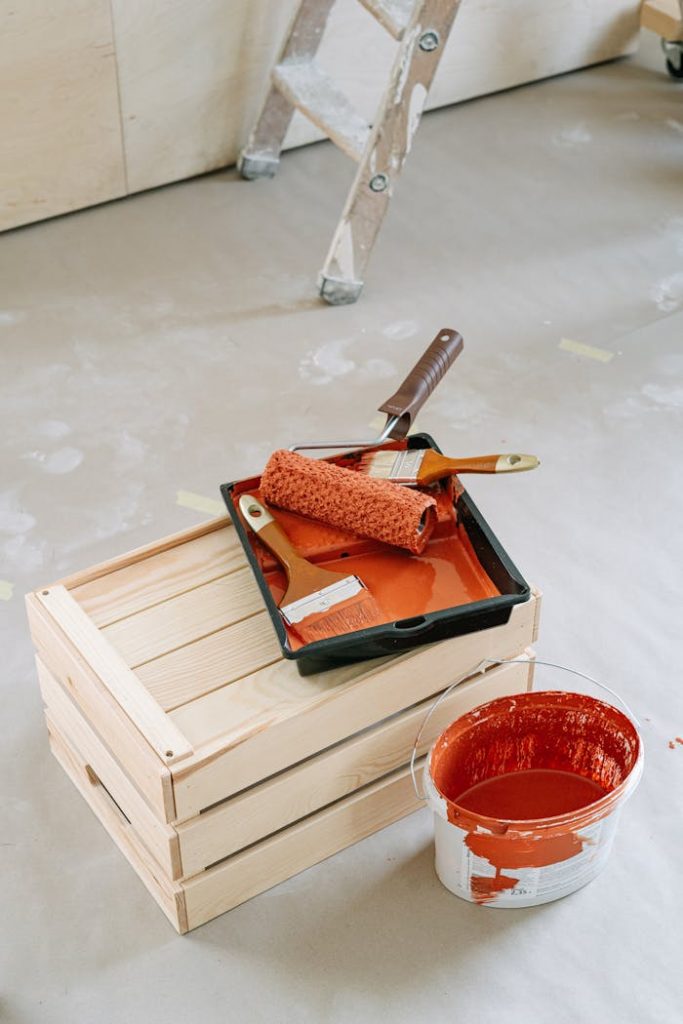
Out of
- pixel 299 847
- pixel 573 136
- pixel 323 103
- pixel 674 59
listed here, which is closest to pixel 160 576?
pixel 299 847

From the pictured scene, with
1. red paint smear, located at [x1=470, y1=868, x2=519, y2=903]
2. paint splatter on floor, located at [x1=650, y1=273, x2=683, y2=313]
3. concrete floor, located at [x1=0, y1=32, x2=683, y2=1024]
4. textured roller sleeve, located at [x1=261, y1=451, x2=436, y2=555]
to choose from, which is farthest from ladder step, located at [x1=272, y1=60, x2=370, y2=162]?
red paint smear, located at [x1=470, y1=868, x2=519, y2=903]

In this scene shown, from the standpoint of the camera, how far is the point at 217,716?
1479mm

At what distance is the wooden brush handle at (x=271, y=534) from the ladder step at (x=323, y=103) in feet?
4.23

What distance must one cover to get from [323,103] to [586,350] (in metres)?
0.85

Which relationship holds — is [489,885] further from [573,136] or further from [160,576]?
[573,136]

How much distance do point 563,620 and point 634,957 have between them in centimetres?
62

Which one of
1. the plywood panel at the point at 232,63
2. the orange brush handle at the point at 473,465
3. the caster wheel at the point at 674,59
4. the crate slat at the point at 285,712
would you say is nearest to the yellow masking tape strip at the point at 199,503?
the orange brush handle at the point at 473,465

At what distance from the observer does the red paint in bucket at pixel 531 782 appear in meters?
1.54

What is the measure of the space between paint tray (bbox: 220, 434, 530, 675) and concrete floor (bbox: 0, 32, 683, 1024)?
1.20ft

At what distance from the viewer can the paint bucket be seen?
1.52 metres

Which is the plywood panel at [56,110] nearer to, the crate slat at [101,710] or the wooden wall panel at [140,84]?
the wooden wall panel at [140,84]

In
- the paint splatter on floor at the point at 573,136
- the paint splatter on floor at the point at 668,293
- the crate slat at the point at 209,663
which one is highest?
the crate slat at the point at 209,663

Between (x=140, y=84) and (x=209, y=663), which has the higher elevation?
(x=140, y=84)

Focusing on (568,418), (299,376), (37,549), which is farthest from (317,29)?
(37,549)
